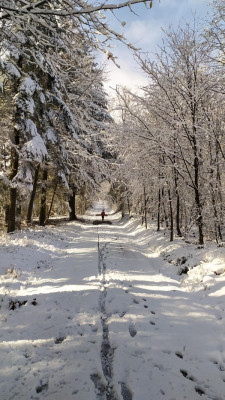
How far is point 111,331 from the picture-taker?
4336 millimetres

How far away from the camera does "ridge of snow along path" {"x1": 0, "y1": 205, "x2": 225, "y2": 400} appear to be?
3125 millimetres

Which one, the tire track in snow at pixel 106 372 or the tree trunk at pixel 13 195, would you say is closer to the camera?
the tire track in snow at pixel 106 372

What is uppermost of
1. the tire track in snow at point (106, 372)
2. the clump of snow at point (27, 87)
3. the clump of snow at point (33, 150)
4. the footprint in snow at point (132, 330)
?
the clump of snow at point (27, 87)

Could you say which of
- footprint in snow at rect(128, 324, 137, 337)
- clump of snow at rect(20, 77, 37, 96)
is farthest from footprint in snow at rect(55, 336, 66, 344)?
clump of snow at rect(20, 77, 37, 96)

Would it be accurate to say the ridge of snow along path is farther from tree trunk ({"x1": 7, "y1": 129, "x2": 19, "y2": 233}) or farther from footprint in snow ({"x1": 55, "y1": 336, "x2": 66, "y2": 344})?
tree trunk ({"x1": 7, "y1": 129, "x2": 19, "y2": 233})

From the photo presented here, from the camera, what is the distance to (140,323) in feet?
15.4

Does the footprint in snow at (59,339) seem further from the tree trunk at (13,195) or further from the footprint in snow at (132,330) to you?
the tree trunk at (13,195)

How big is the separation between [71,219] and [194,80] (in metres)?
19.7

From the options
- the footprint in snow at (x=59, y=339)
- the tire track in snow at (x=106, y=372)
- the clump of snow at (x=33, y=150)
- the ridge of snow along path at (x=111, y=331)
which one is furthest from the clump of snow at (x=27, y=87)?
the footprint in snow at (x=59, y=339)

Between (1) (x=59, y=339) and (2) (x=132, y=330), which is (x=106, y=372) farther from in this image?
(2) (x=132, y=330)

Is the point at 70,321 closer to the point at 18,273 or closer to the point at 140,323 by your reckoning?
the point at 140,323

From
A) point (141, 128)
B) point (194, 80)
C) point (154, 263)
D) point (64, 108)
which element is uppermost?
point (64, 108)

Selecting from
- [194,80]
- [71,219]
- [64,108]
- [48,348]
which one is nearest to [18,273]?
[48,348]

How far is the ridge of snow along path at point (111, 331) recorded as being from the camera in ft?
10.3
